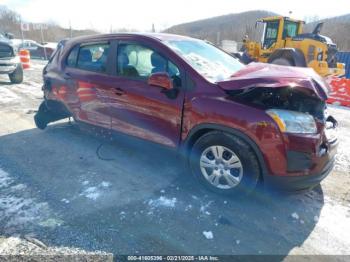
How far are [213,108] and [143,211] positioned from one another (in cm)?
130

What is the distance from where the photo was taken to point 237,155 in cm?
281

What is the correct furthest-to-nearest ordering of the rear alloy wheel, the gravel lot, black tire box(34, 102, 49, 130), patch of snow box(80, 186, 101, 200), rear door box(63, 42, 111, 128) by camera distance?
the rear alloy wheel
black tire box(34, 102, 49, 130)
rear door box(63, 42, 111, 128)
patch of snow box(80, 186, 101, 200)
the gravel lot

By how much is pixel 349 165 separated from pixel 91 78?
3970 millimetres

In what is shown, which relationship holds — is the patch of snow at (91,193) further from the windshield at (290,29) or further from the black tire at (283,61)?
the windshield at (290,29)

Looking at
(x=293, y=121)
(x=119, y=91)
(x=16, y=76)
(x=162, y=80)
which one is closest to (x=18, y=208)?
(x=119, y=91)

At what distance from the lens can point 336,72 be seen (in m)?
10.4

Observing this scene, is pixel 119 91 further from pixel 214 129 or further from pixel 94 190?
pixel 214 129

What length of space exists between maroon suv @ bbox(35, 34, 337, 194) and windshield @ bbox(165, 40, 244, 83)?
2 centimetres

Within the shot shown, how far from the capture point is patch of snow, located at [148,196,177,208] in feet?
9.55

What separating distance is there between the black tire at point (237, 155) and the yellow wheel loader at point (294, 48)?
818 centimetres

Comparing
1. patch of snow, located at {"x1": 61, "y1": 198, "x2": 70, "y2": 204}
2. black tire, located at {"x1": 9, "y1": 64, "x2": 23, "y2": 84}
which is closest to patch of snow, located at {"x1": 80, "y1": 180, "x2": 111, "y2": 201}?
patch of snow, located at {"x1": 61, "y1": 198, "x2": 70, "y2": 204}

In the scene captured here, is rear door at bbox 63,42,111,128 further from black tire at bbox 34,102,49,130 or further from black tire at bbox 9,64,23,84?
black tire at bbox 9,64,23,84

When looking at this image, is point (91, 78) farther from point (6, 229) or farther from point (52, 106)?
point (6, 229)

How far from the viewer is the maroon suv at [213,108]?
261 centimetres
